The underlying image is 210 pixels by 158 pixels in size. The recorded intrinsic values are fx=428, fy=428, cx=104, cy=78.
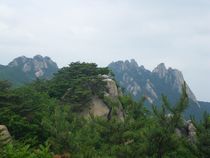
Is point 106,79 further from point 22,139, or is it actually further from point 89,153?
point 89,153

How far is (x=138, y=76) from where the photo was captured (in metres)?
137

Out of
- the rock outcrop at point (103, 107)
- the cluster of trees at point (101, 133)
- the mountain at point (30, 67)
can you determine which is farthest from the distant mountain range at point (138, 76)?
the cluster of trees at point (101, 133)

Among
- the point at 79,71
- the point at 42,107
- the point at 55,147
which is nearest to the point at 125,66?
the point at 79,71

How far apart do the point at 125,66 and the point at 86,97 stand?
100 metres

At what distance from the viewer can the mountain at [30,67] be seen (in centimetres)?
11372

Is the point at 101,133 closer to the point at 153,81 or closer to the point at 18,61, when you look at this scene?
the point at 18,61

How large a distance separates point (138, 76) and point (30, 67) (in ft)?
114

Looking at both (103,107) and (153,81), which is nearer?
(103,107)

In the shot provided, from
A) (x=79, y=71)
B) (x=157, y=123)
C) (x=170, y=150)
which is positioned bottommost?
(x=170, y=150)

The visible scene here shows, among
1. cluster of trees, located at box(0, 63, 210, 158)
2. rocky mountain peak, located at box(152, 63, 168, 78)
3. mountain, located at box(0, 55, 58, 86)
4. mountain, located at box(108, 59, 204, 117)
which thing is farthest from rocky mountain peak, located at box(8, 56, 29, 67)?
cluster of trees, located at box(0, 63, 210, 158)

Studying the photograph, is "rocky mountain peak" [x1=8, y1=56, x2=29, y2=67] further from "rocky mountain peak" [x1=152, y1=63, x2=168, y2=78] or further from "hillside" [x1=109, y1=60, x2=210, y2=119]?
"rocky mountain peak" [x1=152, y1=63, x2=168, y2=78]

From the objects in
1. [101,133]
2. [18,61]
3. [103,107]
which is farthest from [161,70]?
[101,133]

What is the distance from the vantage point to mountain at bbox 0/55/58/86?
373ft

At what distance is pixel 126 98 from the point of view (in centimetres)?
4044
